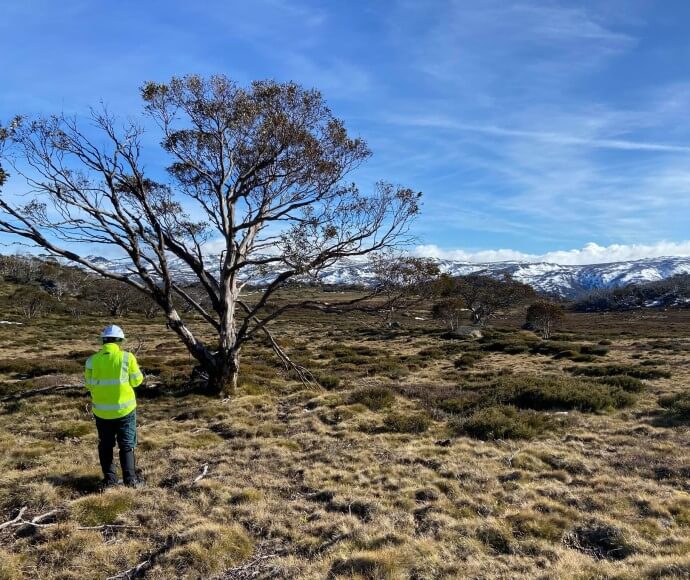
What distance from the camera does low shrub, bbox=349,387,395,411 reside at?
14258mm

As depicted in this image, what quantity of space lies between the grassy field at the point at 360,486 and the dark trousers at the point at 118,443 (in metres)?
0.33

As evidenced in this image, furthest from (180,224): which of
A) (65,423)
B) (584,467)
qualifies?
(584,467)

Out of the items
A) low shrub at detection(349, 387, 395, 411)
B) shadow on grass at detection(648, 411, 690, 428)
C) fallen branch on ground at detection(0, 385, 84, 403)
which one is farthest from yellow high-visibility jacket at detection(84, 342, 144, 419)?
shadow on grass at detection(648, 411, 690, 428)

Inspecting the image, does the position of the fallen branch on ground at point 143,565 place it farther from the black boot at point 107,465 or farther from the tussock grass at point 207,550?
the black boot at point 107,465

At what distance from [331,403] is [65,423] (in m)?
7.13

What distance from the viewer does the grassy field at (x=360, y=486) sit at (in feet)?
17.5

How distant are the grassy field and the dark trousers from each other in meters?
0.33

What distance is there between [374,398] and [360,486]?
280 inches

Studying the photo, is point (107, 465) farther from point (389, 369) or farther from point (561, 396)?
point (389, 369)

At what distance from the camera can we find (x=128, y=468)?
23.7 feet

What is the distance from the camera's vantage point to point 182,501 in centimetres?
686

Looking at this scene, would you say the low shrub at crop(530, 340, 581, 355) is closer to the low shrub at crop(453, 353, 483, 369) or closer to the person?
the low shrub at crop(453, 353, 483, 369)

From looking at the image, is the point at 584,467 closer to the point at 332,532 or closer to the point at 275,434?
the point at 332,532

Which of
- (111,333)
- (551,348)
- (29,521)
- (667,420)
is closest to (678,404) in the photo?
(667,420)
